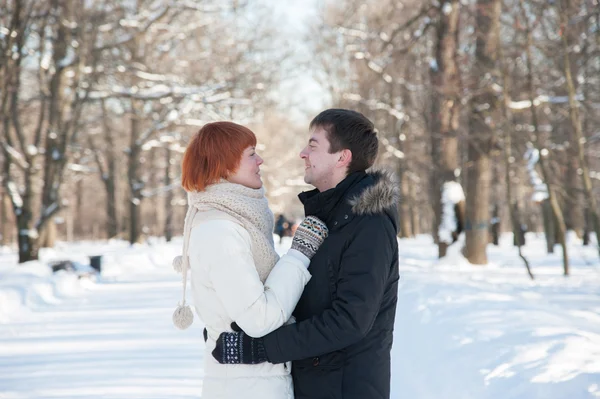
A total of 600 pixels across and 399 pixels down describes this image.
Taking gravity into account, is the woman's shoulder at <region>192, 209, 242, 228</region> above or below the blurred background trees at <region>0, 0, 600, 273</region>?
below

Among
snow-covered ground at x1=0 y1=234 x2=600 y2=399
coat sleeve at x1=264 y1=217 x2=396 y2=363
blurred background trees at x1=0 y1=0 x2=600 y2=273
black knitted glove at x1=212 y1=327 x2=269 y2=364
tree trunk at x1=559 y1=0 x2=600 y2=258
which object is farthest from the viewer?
blurred background trees at x1=0 y1=0 x2=600 y2=273

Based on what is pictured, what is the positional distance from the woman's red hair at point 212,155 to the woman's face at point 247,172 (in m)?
0.02

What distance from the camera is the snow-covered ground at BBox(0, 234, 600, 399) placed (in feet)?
17.0

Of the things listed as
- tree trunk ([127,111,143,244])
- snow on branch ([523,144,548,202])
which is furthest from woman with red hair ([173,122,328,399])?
tree trunk ([127,111,143,244])

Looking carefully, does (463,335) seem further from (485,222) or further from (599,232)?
(485,222)

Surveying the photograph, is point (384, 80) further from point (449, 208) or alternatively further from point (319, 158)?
point (319, 158)

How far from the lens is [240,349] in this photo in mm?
2639

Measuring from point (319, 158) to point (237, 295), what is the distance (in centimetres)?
74

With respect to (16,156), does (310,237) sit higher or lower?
lower

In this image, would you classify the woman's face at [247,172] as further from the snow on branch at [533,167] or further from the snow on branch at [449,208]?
the snow on branch at [449,208]

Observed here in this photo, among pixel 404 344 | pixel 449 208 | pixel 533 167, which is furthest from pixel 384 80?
pixel 404 344

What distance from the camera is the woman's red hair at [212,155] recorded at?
9.49ft

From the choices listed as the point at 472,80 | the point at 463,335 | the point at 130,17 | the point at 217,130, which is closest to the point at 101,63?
the point at 130,17

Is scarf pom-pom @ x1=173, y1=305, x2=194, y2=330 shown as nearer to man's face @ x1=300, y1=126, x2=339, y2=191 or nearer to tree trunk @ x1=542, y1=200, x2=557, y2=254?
man's face @ x1=300, y1=126, x2=339, y2=191
